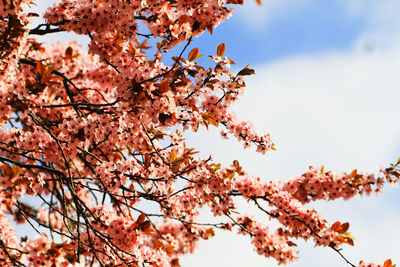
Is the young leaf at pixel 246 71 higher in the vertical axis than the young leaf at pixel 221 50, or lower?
lower

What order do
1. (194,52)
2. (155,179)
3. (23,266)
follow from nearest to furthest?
(23,266) < (194,52) < (155,179)

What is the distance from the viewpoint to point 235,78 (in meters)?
4.77

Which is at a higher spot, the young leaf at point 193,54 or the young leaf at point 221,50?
the young leaf at point 221,50

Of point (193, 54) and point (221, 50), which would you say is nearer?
point (193, 54)

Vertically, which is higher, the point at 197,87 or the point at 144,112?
the point at 197,87

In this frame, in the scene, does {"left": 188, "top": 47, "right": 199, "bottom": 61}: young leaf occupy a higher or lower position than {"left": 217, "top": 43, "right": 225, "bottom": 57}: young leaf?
lower

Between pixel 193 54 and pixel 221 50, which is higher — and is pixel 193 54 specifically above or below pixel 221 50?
below

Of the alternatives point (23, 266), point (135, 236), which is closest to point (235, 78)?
point (135, 236)

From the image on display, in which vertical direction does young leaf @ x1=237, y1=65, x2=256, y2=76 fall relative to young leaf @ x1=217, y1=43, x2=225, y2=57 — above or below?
below

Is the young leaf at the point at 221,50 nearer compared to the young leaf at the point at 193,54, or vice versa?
the young leaf at the point at 193,54

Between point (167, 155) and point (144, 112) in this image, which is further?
point (167, 155)

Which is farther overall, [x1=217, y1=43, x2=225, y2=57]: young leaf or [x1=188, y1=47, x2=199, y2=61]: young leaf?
[x1=217, y1=43, x2=225, y2=57]: young leaf

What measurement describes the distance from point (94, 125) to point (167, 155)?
130 centimetres

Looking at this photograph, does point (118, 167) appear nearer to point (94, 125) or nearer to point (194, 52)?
point (94, 125)
